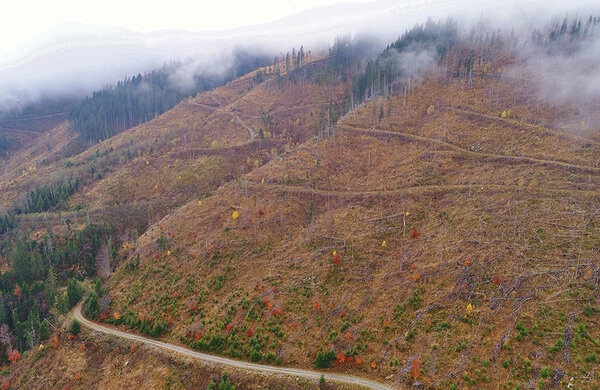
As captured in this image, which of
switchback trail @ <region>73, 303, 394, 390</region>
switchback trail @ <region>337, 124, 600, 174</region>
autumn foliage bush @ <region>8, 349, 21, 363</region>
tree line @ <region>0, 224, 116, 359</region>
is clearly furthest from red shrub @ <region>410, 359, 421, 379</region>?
autumn foliage bush @ <region>8, 349, 21, 363</region>

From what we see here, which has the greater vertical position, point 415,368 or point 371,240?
point 371,240

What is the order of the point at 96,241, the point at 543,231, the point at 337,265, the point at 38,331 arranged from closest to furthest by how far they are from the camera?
the point at 543,231 → the point at 337,265 → the point at 38,331 → the point at 96,241

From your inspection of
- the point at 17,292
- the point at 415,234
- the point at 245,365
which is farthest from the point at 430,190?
the point at 17,292

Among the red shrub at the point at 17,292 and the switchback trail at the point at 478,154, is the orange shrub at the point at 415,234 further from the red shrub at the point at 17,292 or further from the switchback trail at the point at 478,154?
the red shrub at the point at 17,292

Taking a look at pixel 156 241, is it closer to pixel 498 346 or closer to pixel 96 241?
pixel 96 241

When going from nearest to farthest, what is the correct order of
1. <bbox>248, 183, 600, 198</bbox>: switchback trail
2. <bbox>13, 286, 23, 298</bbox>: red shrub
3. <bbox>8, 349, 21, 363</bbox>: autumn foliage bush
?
<bbox>248, 183, 600, 198</bbox>: switchback trail
<bbox>8, 349, 21, 363</bbox>: autumn foliage bush
<bbox>13, 286, 23, 298</bbox>: red shrub

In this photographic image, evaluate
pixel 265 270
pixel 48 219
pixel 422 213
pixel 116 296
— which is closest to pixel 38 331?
pixel 116 296

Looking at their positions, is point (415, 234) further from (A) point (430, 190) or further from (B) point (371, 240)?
(A) point (430, 190)

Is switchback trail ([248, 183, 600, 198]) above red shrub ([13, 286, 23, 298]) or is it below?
above

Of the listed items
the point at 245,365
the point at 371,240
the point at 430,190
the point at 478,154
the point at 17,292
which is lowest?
the point at 17,292

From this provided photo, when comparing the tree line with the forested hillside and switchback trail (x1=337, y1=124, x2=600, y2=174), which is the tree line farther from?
switchback trail (x1=337, y1=124, x2=600, y2=174)

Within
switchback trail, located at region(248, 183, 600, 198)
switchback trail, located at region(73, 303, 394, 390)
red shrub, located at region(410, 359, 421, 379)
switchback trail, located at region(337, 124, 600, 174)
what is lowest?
switchback trail, located at region(73, 303, 394, 390)
